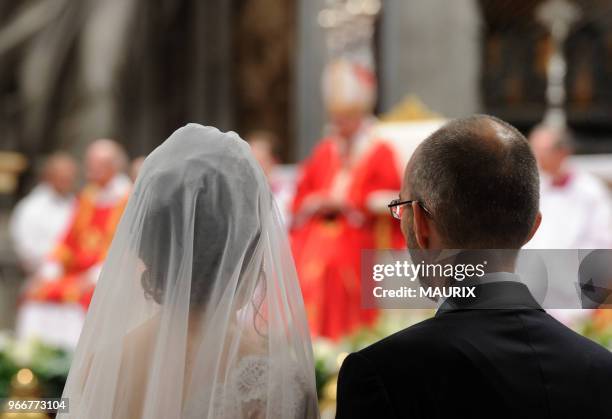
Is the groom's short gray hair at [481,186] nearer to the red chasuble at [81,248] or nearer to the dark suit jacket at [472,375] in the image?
the dark suit jacket at [472,375]

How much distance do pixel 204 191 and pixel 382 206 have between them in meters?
4.56

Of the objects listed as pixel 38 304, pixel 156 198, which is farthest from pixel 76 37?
pixel 156 198

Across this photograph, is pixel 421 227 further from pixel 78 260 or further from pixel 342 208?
pixel 78 260

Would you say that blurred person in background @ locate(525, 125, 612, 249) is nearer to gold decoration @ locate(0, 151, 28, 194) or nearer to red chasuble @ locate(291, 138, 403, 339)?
→ red chasuble @ locate(291, 138, 403, 339)

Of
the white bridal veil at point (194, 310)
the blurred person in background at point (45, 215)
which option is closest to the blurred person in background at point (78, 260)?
the blurred person in background at point (45, 215)

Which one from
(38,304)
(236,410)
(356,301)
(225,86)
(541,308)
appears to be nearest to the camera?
(541,308)

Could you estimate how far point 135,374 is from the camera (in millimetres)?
1988

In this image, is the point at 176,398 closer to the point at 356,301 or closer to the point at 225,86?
the point at 356,301

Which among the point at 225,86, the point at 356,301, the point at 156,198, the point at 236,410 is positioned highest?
the point at 225,86

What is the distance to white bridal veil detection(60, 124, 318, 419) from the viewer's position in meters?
1.97

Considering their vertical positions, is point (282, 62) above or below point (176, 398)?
above

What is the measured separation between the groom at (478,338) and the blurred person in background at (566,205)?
530cm

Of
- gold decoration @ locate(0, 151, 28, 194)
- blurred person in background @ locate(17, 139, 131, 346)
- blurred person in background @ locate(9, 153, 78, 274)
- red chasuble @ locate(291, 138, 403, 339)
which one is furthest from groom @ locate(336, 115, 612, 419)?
gold decoration @ locate(0, 151, 28, 194)

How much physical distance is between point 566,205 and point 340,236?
5.39 ft
